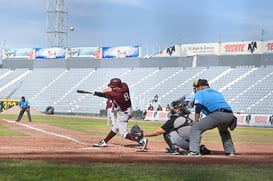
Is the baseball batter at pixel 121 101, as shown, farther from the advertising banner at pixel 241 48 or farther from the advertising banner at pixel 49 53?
the advertising banner at pixel 49 53

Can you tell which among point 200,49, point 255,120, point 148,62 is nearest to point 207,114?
point 255,120

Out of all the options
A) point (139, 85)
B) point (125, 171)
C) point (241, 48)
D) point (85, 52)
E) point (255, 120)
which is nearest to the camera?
point (125, 171)

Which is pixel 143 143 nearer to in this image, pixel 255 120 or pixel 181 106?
pixel 181 106

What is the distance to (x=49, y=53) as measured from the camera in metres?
79.4

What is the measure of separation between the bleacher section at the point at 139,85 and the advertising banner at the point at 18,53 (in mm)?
3818

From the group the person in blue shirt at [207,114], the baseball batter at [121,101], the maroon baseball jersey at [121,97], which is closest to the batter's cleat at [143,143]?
the baseball batter at [121,101]

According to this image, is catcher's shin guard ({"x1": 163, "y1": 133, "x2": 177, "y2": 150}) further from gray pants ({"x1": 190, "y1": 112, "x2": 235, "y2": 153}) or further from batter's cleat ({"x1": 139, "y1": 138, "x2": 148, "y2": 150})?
gray pants ({"x1": 190, "y1": 112, "x2": 235, "y2": 153})

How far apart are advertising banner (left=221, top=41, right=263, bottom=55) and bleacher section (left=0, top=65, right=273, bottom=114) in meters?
1.59

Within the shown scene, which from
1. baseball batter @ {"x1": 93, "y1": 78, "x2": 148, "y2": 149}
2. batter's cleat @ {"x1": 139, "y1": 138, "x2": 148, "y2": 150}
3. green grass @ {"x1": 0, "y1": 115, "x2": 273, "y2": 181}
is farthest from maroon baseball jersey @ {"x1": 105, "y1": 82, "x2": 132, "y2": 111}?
green grass @ {"x1": 0, "y1": 115, "x2": 273, "y2": 181}

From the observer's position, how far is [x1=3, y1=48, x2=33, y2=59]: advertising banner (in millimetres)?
82556

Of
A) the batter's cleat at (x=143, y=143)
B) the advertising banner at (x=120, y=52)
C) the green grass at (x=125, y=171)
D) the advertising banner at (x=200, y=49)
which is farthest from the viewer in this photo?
the advertising banner at (x=120, y=52)

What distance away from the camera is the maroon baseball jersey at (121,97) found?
14.3 meters

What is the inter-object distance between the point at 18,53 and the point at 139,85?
1010 inches

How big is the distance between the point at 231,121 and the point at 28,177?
5.64 metres
